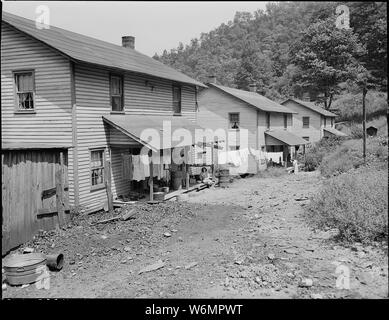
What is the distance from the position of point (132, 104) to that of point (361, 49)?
37487mm

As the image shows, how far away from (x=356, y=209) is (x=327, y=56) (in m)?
47.8

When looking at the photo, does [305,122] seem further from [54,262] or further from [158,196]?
[54,262]

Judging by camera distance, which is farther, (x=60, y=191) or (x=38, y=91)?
(x=38, y=91)

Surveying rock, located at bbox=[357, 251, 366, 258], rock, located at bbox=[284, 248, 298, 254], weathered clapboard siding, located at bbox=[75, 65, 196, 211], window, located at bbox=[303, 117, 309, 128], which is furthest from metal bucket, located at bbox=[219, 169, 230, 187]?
window, located at bbox=[303, 117, 309, 128]

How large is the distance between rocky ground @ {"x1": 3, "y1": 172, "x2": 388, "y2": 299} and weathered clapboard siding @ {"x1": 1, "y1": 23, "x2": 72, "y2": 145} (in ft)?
13.1

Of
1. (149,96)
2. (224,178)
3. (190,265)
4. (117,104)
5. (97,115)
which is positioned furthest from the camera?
(224,178)

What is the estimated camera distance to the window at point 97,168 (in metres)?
15.2

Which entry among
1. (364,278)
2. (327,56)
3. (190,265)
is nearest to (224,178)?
(190,265)

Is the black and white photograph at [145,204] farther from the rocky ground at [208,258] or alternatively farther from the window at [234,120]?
the window at [234,120]

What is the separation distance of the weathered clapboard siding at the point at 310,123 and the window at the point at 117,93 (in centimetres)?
3313

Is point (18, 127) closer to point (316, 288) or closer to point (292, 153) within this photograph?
point (316, 288)

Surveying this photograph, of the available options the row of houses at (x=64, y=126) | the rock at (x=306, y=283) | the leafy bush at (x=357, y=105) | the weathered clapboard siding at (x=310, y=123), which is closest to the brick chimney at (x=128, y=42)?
the row of houses at (x=64, y=126)

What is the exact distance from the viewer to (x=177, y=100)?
73.4 feet

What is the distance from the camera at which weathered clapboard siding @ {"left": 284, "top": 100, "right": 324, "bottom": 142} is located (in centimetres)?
4572
